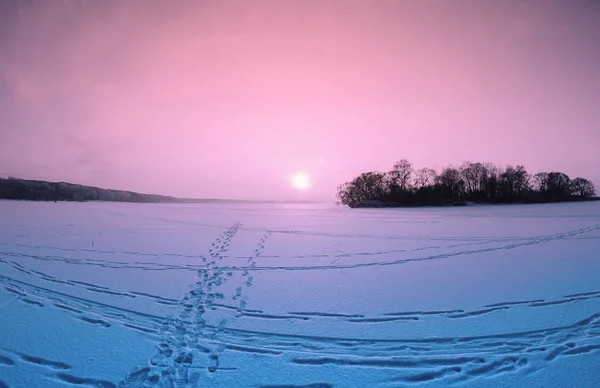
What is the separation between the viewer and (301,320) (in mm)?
4605

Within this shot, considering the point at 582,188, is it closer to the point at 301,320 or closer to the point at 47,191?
the point at 301,320

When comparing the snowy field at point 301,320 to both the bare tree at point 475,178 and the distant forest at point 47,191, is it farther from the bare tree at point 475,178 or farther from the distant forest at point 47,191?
the distant forest at point 47,191

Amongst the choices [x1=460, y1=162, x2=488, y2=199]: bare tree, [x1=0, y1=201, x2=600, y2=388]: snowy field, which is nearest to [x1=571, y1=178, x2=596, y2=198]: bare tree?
[x1=460, y1=162, x2=488, y2=199]: bare tree

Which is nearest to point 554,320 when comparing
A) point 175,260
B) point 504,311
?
point 504,311

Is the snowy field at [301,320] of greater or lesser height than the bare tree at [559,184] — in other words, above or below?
below

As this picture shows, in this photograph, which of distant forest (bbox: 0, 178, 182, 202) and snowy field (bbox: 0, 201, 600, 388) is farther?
distant forest (bbox: 0, 178, 182, 202)

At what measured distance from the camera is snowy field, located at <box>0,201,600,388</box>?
324cm

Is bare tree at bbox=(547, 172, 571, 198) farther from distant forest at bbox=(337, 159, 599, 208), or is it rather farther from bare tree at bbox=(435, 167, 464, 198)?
bare tree at bbox=(435, 167, 464, 198)

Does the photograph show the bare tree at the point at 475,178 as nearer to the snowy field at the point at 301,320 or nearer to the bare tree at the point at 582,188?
the bare tree at the point at 582,188

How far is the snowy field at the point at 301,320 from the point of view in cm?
324

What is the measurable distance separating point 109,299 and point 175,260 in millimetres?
3187

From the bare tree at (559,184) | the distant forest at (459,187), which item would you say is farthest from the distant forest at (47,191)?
the bare tree at (559,184)

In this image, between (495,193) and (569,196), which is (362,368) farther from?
(569,196)

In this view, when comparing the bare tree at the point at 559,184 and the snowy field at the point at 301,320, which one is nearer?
the snowy field at the point at 301,320
